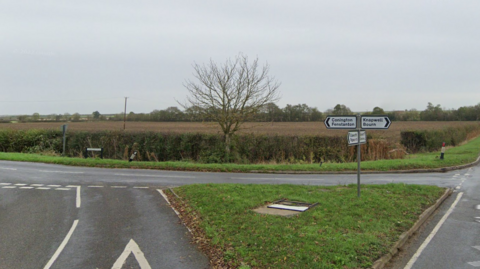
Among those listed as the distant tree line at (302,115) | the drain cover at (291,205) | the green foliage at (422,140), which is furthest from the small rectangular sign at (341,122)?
the distant tree line at (302,115)

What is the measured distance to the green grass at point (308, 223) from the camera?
20.0 ft

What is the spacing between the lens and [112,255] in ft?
22.0

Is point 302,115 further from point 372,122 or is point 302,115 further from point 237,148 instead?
point 372,122

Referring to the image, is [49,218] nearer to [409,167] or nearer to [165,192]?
[165,192]

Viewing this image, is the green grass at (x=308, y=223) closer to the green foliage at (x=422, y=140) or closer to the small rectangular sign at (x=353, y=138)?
the small rectangular sign at (x=353, y=138)

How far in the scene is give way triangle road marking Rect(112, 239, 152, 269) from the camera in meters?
6.21

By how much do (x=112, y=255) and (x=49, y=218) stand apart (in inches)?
145

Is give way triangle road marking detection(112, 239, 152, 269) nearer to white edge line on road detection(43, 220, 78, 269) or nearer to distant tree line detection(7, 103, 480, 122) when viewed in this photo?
white edge line on road detection(43, 220, 78, 269)

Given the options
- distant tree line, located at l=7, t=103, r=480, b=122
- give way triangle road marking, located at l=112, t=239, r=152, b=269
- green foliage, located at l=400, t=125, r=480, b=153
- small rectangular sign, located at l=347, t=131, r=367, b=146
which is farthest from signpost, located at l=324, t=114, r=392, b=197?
distant tree line, located at l=7, t=103, r=480, b=122

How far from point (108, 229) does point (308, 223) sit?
429 centimetres

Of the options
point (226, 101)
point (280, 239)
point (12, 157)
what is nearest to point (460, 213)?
point (280, 239)

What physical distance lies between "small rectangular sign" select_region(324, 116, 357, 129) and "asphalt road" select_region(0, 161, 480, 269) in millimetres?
3138

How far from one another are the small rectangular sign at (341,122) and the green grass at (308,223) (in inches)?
A: 74.9

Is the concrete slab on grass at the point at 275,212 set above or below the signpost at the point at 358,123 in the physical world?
below
